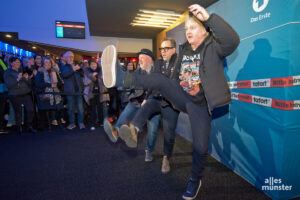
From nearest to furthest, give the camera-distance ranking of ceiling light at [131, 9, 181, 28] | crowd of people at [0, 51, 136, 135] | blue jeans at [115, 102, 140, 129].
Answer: blue jeans at [115, 102, 140, 129] → crowd of people at [0, 51, 136, 135] → ceiling light at [131, 9, 181, 28]

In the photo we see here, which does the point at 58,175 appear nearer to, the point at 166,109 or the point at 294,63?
the point at 166,109

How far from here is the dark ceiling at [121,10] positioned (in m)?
4.34

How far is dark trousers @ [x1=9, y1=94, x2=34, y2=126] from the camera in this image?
13.9ft

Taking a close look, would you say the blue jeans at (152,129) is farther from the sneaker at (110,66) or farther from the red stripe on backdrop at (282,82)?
the red stripe on backdrop at (282,82)

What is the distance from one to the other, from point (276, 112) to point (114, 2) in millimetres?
4166

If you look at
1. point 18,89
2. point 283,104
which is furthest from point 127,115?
point 18,89

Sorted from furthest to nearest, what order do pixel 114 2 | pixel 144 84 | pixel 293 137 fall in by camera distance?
pixel 114 2, pixel 293 137, pixel 144 84

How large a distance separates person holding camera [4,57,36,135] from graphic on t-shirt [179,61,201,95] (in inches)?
163

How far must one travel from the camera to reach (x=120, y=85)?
1622 mm

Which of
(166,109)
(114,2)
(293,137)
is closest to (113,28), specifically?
(114,2)

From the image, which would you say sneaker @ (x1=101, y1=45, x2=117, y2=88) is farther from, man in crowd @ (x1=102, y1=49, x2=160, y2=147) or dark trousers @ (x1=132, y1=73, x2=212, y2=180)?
man in crowd @ (x1=102, y1=49, x2=160, y2=147)

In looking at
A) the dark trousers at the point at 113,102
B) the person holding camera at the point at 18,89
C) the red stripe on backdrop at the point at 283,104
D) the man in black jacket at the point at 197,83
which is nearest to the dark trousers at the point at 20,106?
→ the person holding camera at the point at 18,89

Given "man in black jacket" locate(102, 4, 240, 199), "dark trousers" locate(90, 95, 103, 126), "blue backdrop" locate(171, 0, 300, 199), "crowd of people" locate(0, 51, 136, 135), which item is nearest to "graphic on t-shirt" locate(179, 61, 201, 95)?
"man in black jacket" locate(102, 4, 240, 199)

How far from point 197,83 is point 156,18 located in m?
4.55
